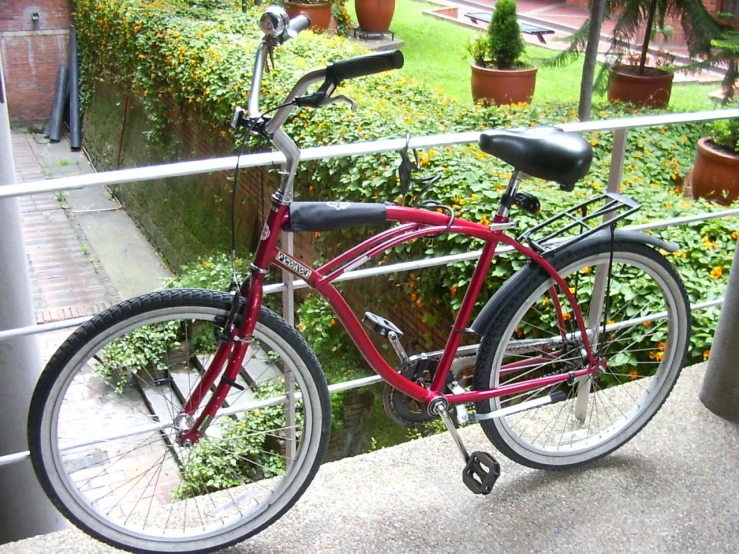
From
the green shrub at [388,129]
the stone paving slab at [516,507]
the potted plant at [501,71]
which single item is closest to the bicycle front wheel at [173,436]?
the stone paving slab at [516,507]

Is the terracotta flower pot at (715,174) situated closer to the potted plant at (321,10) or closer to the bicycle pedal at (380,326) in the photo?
the bicycle pedal at (380,326)

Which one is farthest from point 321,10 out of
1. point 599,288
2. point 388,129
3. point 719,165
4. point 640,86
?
point 599,288

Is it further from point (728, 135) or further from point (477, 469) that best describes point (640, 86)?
point (477, 469)

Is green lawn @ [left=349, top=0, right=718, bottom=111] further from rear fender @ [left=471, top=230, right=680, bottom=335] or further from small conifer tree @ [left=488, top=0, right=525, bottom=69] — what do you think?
rear fender @ [left=471, top=230, right=680, bottom=335]

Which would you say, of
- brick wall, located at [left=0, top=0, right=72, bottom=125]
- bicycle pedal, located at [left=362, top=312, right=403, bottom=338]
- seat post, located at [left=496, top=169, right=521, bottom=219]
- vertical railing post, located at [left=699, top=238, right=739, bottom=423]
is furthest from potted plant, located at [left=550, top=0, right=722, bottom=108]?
brick wall, located at [left=0, top=0, right=72, bottom=125]

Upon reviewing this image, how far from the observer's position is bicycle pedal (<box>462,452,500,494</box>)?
92.8 inches

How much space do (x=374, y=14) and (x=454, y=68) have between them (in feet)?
6.72

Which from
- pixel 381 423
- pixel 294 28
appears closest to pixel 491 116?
pixel 381 423

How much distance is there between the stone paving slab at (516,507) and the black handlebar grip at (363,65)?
1.25 m

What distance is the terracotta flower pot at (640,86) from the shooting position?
9.57 meters

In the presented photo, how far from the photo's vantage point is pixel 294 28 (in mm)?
1854

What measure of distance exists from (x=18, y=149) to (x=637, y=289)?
12.3 metres

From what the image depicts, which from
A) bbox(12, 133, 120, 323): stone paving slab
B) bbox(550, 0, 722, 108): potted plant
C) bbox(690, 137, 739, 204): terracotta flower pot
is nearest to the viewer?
bbox(690, 137, 739, 204): terracotta flower pot

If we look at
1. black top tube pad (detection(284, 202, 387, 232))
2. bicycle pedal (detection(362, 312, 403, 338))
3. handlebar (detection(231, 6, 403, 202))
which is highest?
handlebar (detection(231, 6, 403, 202))
